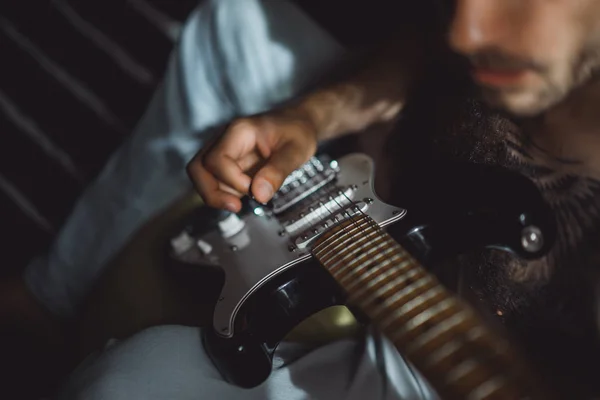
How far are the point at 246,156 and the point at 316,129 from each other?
122mm

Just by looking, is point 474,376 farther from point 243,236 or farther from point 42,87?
point 42,87

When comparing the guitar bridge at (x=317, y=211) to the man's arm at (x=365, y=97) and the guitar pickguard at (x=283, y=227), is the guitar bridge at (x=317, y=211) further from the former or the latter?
the man's arm at (x=365, y=97)

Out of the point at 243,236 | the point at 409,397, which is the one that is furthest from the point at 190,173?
the point at 409,397

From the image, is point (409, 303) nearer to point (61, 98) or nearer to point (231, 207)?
point (231, 207)

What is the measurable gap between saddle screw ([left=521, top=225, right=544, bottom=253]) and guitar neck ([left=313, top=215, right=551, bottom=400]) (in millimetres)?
141

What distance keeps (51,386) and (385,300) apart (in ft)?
2.48

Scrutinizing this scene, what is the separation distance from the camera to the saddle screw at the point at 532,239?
0.59m

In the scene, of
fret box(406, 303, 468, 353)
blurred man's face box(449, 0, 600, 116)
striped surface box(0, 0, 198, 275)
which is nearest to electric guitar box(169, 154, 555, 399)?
fret box(406, 303, 468, 353)

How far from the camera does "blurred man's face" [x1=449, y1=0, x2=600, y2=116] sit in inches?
19.0

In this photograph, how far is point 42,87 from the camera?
132 centimetres

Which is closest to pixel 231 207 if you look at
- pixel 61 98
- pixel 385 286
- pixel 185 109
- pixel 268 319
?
pixel 268 319

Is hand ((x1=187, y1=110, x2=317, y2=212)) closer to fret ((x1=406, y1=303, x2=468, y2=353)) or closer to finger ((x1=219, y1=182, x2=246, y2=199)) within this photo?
finger ((x1=219, y1=182, x2=246, y2=199))

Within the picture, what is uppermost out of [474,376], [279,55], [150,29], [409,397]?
[150,29]

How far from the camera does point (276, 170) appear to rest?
0.67 meters
